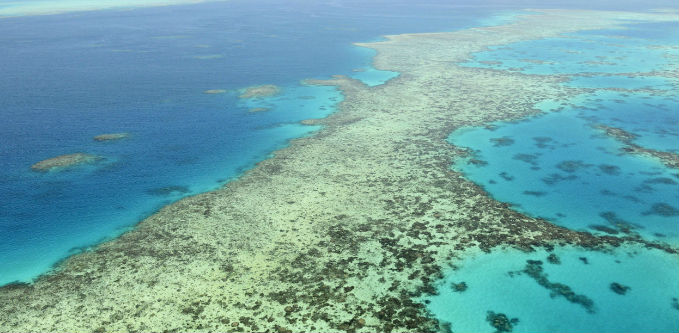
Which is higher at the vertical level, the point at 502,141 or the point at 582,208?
the point at 502,141

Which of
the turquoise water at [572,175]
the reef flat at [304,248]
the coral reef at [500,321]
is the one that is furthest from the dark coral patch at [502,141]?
the coral reef at [500,321]

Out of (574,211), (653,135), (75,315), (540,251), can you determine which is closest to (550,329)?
(540,251)

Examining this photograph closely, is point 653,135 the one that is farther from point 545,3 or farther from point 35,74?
point 545,3

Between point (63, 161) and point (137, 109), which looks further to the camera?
point (137, 109)

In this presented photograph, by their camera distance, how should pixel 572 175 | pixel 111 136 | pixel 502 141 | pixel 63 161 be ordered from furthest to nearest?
pixel 111 136 < pixel 502 141 < pixel 63 161 < pixel 572 175

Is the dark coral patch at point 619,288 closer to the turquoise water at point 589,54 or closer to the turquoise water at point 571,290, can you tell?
the turquoise water at point 571,290

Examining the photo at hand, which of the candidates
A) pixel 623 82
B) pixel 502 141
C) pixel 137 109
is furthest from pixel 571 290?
pixel 137 109

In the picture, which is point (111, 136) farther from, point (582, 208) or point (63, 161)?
point (582, 208)

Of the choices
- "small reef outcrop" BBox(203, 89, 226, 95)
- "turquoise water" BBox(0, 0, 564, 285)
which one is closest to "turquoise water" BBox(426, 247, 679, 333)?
"turquoise water" BBox(0, 0, 564, 285)

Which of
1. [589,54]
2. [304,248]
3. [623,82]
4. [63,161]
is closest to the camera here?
[304,248]
